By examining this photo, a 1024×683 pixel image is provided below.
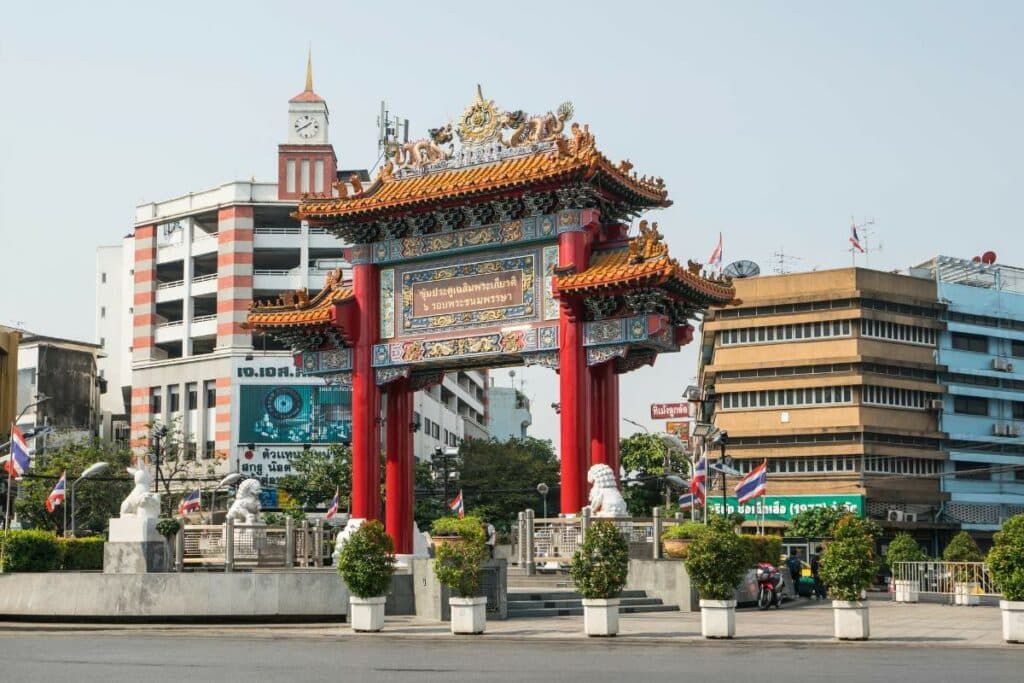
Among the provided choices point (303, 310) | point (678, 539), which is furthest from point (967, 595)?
point (303, 310)

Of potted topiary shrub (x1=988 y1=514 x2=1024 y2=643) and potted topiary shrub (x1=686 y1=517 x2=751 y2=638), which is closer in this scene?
potted topiary shrub (x1=988 y1=514 x2=1024 y2=643)

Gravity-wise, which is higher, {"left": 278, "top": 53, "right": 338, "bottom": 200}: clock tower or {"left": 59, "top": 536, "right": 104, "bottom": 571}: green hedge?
{"left": 278, "top": 53, "right": 338, "bottom": 200}: clock tower

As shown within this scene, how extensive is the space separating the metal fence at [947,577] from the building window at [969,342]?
4681 cm

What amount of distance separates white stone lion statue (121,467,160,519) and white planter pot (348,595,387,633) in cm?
744

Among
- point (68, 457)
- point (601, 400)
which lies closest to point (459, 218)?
point (601, 400)

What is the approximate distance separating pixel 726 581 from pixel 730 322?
6108cm

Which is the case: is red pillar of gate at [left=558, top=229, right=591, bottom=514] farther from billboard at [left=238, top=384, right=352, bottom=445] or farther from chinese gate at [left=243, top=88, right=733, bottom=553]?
billboard at [left=238, top=384, right=352, bottom=445]

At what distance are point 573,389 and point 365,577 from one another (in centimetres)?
810

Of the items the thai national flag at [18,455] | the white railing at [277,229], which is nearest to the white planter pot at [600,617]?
the thai national flag at [18,455]

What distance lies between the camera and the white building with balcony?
79.5 m

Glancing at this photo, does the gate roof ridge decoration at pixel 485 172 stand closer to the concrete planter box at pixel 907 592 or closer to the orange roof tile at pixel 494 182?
the orange roof tile at pixel 494 182

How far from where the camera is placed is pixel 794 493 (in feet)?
268

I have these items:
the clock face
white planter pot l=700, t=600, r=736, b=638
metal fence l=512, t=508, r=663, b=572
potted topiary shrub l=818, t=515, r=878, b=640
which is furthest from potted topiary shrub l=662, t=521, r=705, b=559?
the clock face

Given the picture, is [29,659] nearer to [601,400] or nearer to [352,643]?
[352,643]
